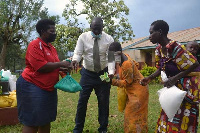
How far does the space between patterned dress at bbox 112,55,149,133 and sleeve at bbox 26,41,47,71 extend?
4.66 feet

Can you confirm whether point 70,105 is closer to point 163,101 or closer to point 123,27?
point 163,101

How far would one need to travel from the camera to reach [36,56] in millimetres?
2832

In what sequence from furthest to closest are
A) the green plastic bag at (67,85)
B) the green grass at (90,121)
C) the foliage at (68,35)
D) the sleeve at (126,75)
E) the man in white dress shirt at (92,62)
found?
the foliage at (68,35)
the green grass at (90,121)
the man in white dress shirt at (92,62)
the sleeve at (126,75)
the green plastic bag at (67,85)

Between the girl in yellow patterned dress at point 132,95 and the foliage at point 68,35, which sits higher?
the foliage at point 68,35

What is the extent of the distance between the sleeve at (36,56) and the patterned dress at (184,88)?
145 cm

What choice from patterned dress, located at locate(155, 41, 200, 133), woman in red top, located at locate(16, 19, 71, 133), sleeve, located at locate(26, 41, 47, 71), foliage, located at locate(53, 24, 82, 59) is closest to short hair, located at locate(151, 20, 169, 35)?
patterned dress, located at locate(155, 41, 200, 133)

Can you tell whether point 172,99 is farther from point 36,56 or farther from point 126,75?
point 36,56

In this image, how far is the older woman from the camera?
2783 millimetres

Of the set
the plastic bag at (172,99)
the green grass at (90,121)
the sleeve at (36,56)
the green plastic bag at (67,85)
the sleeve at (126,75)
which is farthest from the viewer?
the green grass at (90,121)

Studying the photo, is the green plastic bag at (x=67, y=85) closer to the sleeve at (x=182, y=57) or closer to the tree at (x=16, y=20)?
the sleeve at (x=182, y=57)

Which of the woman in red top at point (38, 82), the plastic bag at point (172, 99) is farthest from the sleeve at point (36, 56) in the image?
the plastic bag at point (172, 99)

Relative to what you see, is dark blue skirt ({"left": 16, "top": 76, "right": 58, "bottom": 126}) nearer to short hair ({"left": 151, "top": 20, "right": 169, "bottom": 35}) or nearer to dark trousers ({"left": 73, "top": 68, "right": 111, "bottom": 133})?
dark trousers ({"left": 73, "top": 68, "right": 111, "bottom": 133})

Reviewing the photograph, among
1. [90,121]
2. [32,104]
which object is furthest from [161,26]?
[90,121]

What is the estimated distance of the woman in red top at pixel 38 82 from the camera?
287cm
